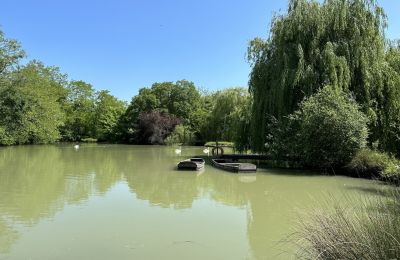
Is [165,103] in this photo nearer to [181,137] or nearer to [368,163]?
[181,137]

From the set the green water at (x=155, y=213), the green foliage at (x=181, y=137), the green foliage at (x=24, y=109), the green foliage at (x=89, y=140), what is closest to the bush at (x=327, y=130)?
the green water at (x=155, y=213)

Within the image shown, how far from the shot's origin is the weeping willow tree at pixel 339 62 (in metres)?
19.4

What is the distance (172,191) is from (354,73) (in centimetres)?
1197

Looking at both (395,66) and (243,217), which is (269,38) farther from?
(243,217)

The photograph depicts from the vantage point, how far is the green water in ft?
22.0

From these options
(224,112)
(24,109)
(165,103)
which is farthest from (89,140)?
(224,112)

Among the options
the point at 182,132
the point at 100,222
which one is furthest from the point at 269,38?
the point at 182,132

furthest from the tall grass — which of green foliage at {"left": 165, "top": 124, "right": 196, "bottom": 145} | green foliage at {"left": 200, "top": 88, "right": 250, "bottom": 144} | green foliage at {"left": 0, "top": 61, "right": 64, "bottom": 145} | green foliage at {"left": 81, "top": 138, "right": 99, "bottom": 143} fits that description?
green foliage at {"left": 81, "top": 138, "right": 99, "bottom": 143}

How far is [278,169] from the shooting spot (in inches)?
797

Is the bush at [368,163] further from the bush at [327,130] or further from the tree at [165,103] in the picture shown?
the tree at [165,103]

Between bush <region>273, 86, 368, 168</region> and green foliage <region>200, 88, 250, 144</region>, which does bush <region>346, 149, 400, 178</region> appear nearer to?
bush <region>273, 86, 368, 168</region>

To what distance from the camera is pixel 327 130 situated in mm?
18000

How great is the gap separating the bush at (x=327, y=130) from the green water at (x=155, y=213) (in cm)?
162

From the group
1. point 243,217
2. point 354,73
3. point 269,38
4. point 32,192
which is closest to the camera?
point 243,217
